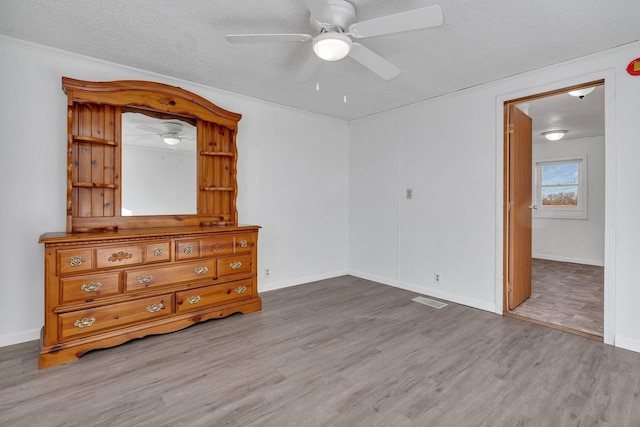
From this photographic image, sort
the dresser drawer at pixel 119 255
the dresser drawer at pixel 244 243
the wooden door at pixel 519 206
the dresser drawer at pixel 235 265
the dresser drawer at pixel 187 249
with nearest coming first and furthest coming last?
the dresser drawer at pixel 119 255, the dresser drawer at pixel 187 249, the dresser drawer at pixel 235 265, the dresser drawer at pixel 244 243, the wooden door at pixel 519 206

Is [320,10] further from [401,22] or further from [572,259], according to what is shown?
[572,259]

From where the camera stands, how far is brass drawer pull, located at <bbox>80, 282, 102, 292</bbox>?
236 centimetres

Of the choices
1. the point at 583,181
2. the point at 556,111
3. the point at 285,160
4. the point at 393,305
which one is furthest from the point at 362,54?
the point at 583,181

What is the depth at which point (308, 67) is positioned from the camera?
2422mm

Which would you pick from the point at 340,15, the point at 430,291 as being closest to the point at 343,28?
the point at 340,15

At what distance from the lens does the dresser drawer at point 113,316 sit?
7.53ft

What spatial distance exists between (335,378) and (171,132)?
2.73m

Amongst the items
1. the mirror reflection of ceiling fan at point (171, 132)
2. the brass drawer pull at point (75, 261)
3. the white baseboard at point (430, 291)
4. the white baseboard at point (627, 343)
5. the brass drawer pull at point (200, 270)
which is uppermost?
the mirror reflection of ceiling fan at point (171, 132)

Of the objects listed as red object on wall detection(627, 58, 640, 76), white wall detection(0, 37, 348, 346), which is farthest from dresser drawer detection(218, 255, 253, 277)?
red object on wall detection(627, 58, 640, 76)

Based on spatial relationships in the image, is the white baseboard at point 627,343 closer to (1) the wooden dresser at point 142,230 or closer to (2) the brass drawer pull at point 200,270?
(1) the wooden dresser at point 142,230

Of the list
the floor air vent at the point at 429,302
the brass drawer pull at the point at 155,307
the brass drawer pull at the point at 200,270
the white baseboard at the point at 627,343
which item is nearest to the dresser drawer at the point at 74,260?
Result: the brass drawer pull at the point at 155,307

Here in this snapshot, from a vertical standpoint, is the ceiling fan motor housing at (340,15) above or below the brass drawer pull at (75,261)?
above

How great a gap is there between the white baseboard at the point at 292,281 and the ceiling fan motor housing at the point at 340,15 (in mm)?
2948

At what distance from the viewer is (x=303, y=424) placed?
5.47ft
